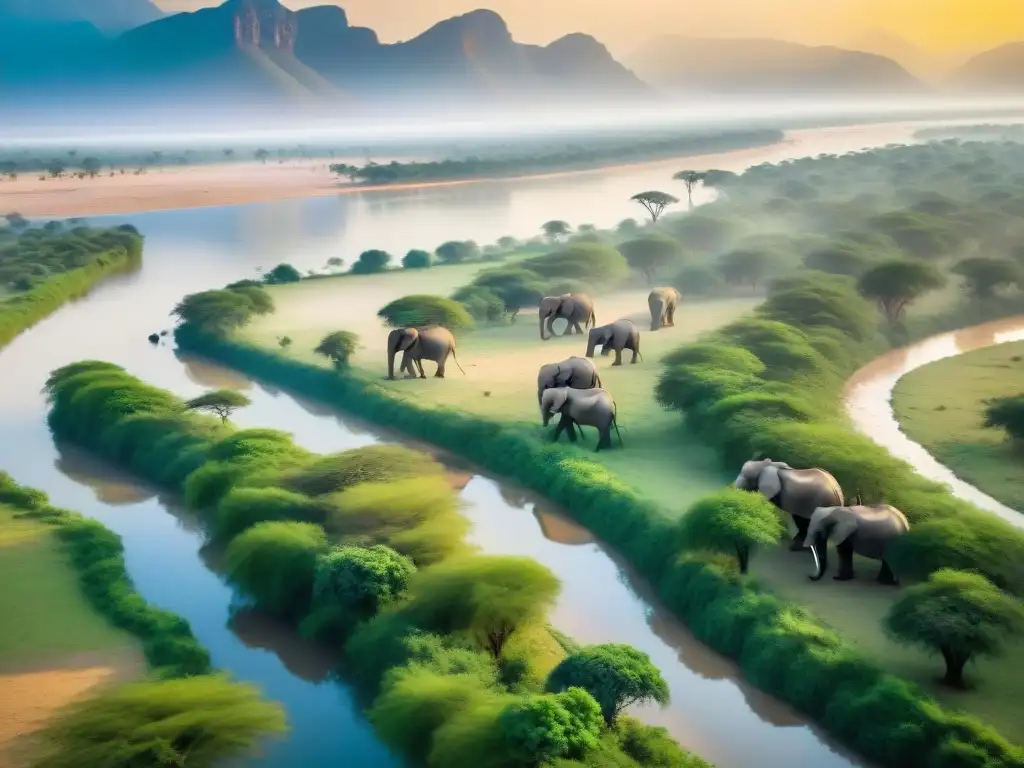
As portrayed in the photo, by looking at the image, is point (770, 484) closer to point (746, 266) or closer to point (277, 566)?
point (277, 566)

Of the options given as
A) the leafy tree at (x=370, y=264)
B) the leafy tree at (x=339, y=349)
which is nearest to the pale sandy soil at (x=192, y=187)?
the leafy tree at (x=370, y=264)

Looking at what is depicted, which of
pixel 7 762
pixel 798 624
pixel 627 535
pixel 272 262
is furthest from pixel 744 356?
pixel 272 262

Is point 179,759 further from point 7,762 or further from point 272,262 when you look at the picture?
point 272,262

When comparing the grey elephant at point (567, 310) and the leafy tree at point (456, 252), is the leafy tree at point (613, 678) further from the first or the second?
the leafy tree at point (456, 252)

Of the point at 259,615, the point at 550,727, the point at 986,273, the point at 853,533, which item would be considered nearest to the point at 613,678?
the point at 550,727

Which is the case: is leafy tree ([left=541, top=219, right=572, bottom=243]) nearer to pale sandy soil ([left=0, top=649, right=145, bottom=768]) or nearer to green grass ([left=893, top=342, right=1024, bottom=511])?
green grass ([left=893, top=342, right=1024, bottom=511])

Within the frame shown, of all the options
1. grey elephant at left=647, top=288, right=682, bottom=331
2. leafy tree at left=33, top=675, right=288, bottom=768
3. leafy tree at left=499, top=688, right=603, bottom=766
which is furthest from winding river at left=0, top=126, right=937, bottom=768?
grey elephant at left=647, top=288, right=682, bottom=331
